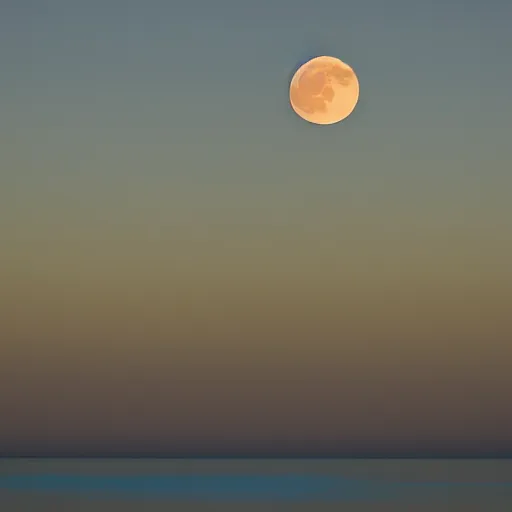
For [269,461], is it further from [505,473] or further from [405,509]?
[405,509]

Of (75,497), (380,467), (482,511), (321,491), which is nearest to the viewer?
(482,511)

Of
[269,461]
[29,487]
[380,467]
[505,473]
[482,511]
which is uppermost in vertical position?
[269,461]

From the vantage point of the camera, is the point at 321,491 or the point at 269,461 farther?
the point at 269,461

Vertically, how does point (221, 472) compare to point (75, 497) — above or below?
above

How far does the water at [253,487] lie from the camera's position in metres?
21.0

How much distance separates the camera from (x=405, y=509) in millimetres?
19859

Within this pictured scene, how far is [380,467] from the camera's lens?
1577 inches

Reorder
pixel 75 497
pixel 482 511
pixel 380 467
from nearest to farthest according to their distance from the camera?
1. pixel 482 511
2. pixel 75 497
3. pixel 380 467

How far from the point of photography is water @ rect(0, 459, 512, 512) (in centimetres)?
2095

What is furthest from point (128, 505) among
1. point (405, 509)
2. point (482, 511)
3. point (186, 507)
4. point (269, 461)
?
point (269, 461)

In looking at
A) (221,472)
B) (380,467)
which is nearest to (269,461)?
(380,467)

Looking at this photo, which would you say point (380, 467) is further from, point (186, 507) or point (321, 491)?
point (186, 507)

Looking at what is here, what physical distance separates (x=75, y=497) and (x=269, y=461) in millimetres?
24671

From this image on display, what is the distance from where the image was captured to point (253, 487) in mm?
28016
